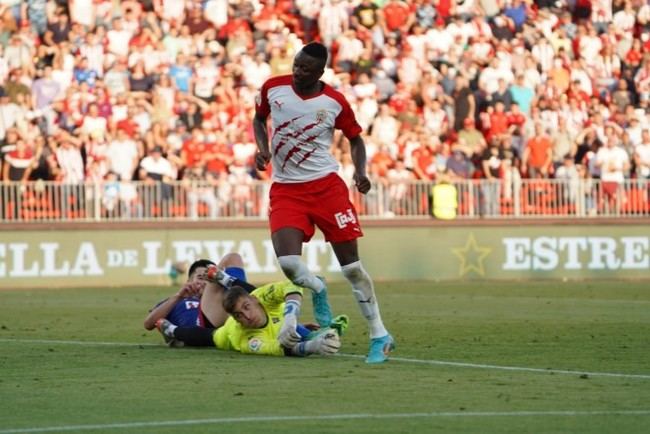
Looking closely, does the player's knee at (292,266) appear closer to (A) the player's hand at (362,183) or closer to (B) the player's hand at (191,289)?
(A) the player's hand at (362,183)

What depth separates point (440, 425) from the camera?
938cm

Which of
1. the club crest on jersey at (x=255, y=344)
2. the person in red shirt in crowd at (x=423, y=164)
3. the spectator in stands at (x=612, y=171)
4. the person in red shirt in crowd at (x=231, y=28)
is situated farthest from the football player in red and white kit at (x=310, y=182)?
the person in red shirt in crowd at (x=231, y=28)

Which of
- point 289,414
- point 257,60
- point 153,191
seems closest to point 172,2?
point 257,60

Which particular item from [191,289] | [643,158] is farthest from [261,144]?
[643,158]

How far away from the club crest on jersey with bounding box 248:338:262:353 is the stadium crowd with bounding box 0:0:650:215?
1512 cm

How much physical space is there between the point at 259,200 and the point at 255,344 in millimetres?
15480

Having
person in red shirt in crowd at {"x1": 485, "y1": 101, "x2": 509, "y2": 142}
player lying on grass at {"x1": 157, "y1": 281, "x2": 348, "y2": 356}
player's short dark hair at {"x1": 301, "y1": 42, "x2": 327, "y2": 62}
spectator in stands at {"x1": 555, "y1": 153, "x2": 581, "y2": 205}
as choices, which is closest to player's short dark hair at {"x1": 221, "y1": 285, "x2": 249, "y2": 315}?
player lying on grass at {"x1": 157, "y1": 281, "x2": 348, "y2": 356}

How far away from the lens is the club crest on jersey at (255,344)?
13953mm

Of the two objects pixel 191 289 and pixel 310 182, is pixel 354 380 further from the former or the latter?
pixel 191 289

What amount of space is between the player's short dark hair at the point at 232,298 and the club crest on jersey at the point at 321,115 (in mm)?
1570

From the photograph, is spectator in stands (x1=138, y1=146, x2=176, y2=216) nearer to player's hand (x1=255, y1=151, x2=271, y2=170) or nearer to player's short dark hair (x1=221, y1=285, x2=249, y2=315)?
player's short dark hair (x1=221, y1=285, x2=249, y2=315)

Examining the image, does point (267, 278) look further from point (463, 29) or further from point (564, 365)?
point (564, 365)

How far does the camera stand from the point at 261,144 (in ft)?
44.1

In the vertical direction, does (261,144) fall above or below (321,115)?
below
